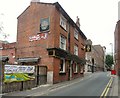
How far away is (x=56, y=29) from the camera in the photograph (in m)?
24.3

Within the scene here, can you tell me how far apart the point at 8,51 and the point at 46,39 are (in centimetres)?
824

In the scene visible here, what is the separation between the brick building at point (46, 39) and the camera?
2366 centimetres

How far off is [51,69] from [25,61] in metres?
4.31

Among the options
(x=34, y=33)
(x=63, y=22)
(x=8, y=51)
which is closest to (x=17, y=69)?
(x=34, y=33)

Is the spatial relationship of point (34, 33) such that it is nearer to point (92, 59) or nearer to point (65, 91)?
point (65, 91)

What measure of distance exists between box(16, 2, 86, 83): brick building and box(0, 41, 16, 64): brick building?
136 centimetres

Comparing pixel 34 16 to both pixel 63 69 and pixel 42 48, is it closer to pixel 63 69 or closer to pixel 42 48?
pixel 42 48

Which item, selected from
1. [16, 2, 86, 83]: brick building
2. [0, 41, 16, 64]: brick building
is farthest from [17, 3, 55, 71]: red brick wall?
[0, 41, 16, 64]: brick building

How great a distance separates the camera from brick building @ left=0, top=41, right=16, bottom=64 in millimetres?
28767

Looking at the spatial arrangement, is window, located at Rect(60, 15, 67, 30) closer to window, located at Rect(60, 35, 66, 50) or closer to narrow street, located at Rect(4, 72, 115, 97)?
window, located at Rect(60, 35, 66, 50)

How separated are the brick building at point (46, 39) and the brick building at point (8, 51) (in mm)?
1356

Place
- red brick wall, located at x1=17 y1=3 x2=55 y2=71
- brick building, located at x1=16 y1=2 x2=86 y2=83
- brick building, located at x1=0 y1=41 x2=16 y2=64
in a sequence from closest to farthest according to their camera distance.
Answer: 1. brick building, located at x1=16 y1=2 x2=86 y2=83
2. red brick wall, located at x1=17 y1=3 x2=55 y2=71
3. brick building, located at x1=0 y1=41 x2=16 y2=64

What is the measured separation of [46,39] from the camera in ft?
79.7

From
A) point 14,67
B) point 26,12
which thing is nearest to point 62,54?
point 26,12
